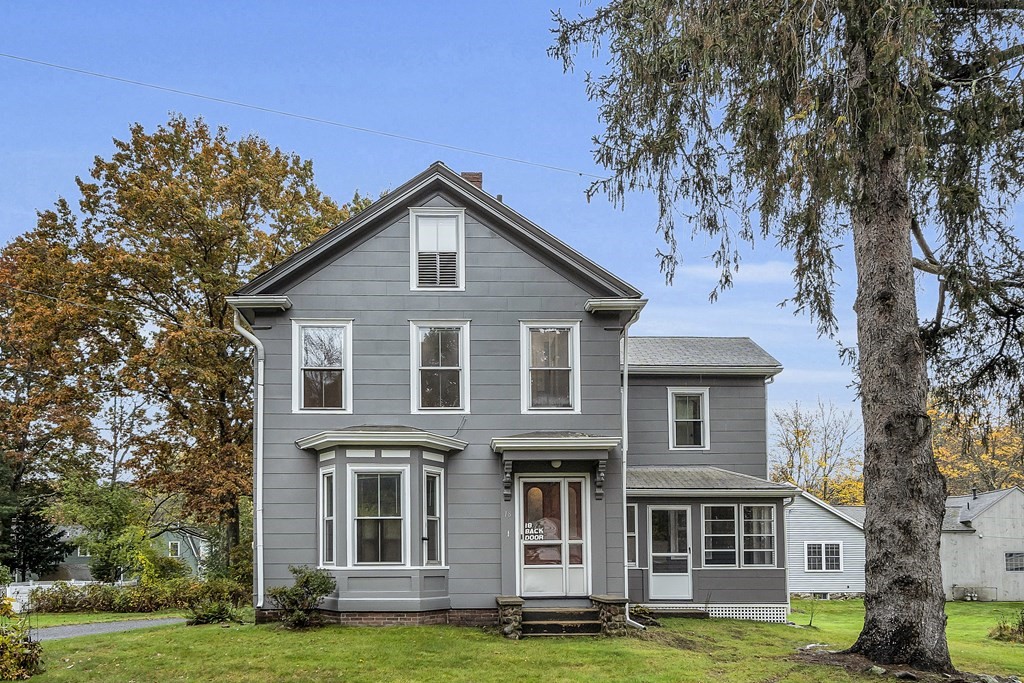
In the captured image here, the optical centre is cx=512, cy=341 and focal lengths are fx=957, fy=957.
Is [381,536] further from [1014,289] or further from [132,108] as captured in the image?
[132,108]

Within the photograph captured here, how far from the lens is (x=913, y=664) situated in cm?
1330

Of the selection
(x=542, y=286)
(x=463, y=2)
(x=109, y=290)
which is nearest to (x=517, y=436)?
(x=542, y=286)

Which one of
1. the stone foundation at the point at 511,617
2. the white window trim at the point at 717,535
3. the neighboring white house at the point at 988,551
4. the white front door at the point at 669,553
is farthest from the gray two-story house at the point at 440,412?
the neighboring white house at the point at 988,551

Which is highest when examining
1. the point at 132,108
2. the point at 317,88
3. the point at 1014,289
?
the point at 132,108

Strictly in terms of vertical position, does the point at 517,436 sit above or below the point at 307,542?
above

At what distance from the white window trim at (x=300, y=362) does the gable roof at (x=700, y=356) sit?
760 centimetres

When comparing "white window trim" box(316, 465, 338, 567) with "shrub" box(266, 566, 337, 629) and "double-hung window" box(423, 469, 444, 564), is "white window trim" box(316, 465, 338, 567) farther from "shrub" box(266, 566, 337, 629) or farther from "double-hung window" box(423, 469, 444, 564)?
"double-hung window" box(423, 469, 444, 564)

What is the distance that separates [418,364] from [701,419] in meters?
8.46

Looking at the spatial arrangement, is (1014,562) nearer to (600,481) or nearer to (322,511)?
(600,481)

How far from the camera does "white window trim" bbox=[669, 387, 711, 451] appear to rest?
23.0m

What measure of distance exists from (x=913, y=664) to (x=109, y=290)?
76.3ft

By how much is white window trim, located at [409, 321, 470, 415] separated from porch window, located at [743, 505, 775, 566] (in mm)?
7866

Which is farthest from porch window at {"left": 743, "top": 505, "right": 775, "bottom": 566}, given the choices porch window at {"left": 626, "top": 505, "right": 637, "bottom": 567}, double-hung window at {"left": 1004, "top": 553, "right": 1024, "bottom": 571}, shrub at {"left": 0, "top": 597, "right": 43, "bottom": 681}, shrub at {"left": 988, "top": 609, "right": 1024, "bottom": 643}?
double-hung window at {"left": 1004, "top": 553, "right": 1024, "bottom": 571}

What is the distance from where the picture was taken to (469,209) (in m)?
18.1
